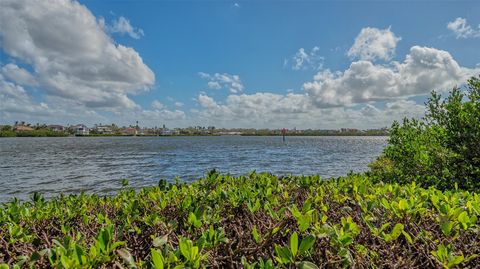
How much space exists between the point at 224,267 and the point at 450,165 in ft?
29.4

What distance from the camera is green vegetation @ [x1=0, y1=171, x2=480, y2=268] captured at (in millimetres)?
1590

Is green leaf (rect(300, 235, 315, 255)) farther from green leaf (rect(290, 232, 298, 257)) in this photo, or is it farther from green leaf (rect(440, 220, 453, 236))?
green leaf (rect(440, 220, 453, 236))

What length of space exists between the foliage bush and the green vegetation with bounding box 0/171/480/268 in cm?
543

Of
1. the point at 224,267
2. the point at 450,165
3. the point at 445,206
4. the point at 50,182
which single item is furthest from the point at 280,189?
the point at 50,182

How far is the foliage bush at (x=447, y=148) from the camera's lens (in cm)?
757

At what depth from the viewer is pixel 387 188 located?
348 cm

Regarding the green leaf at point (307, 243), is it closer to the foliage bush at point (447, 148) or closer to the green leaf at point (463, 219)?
the green leaf at point (463, 219)

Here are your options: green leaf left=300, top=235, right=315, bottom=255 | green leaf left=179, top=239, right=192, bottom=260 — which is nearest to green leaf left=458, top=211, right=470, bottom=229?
green leaf left=300, top=235, right=315, bottom=255

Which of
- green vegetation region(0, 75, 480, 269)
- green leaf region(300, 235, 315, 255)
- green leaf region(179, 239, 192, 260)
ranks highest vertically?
green leaf region(300, 235, 315, 255)

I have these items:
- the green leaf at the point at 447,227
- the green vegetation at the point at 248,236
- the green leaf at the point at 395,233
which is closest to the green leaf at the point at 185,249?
the green vegetation at the point at 248,236

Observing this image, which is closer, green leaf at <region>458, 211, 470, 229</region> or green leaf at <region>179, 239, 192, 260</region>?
green leaf at <region>179, 239, 192, 260</region>

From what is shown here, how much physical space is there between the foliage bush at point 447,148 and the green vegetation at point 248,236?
543 cm

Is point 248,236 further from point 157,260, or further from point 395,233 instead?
point 395,233

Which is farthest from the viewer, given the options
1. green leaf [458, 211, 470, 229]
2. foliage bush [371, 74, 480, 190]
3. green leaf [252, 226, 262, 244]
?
foliage bush [371, 74, 480, 190]
